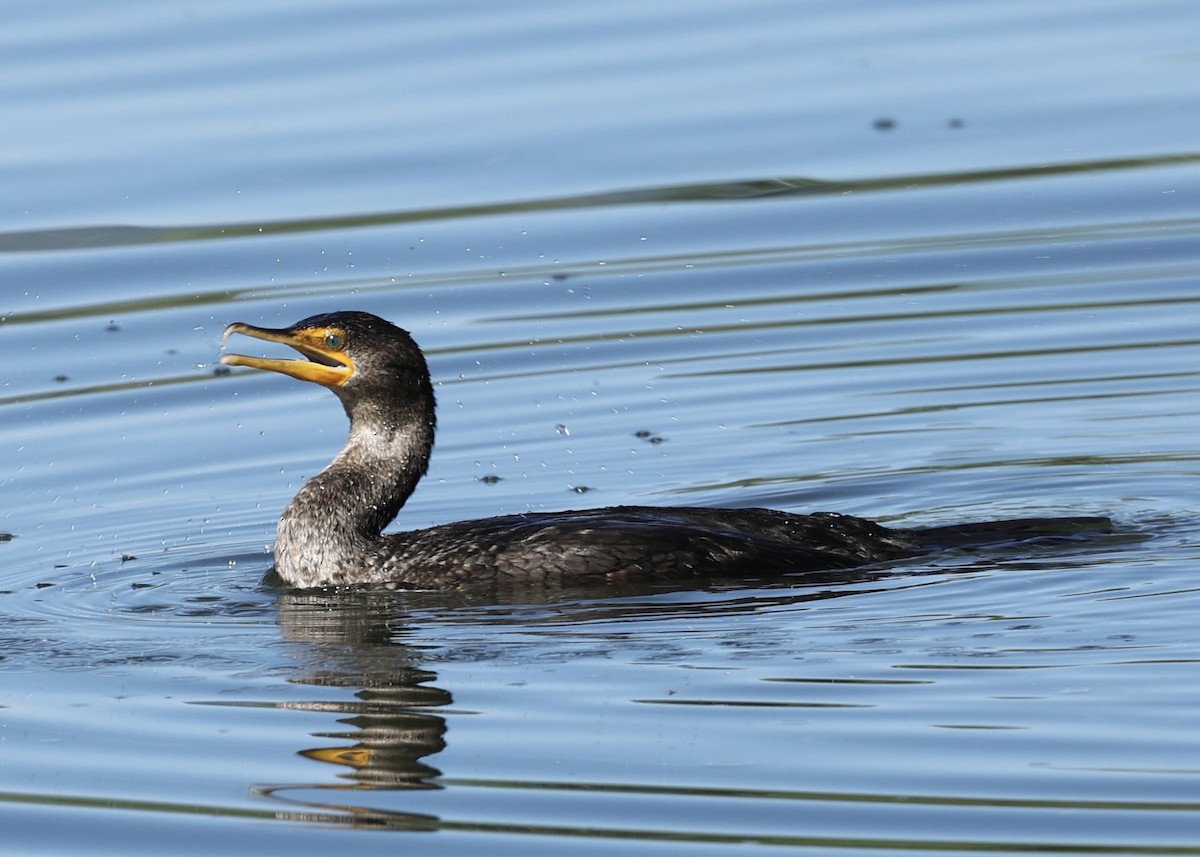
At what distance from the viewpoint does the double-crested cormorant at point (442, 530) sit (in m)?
9.70

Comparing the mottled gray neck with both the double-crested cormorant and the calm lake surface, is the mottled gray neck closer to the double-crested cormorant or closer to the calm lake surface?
the double-crested cormorant

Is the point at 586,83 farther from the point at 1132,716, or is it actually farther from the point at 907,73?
the point at 1132,716

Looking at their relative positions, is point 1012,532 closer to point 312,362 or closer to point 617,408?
point 312,362

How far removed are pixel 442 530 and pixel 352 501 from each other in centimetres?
47

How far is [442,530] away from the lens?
1014 centimetres

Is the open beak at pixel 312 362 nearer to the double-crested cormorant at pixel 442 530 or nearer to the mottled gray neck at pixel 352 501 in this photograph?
the double-crested cormorant at pixel 442 530

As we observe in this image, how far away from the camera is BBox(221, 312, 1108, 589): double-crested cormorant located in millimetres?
9695

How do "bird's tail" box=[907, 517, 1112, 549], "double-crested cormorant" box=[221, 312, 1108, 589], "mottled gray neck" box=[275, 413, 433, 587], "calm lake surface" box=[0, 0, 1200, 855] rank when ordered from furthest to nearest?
"mottled gray neck" box=[275, 413, 433, 587]
"bird's tail" box=[907, 517, 1112, 549]
"double-crested cormorant" box=[221, 312, 1108, 589]
"calm lake surface" box=[0, 0, 1200, 855]

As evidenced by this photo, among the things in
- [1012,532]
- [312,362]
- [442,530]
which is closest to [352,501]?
[442,530]

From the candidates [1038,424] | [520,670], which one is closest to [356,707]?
[520,670]

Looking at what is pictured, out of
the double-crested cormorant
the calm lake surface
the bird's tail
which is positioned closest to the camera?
the calm lake surface

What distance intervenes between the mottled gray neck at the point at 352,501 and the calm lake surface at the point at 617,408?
0.76 feet

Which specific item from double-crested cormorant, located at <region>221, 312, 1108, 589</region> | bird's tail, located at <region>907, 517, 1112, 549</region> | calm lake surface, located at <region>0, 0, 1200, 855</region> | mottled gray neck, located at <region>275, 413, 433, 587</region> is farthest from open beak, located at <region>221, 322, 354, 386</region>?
bird's tail, located at <region>907, 517, 1112, 549</region>

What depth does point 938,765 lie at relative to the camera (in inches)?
277
